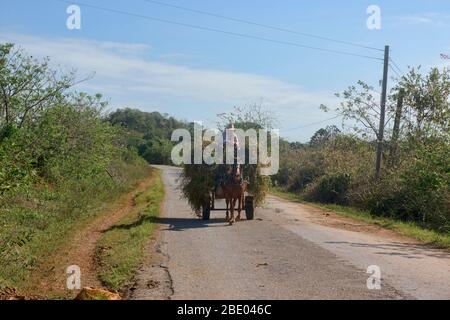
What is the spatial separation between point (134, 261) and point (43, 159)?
1296 cm

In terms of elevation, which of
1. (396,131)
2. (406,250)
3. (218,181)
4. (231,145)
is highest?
(396,131)

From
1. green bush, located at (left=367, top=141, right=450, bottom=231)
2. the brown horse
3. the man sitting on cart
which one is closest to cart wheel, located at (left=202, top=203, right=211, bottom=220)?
the brown horse

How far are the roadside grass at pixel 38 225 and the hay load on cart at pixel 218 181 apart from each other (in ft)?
10.9

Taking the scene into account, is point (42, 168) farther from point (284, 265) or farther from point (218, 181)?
point (284, 265)

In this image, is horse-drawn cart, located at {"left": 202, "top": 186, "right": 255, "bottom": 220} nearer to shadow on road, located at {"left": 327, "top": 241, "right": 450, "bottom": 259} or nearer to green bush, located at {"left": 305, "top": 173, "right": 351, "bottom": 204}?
shadow on road, located at {"left": 327, "top": 241, "right": 450, "bottom": 259}

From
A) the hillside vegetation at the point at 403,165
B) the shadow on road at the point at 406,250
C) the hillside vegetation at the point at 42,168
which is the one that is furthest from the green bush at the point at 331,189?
the shadow on road at the point at 406,250

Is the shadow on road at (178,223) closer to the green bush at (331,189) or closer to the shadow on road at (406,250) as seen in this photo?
the shadow on road at (406,250)

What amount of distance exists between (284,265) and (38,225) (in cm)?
790

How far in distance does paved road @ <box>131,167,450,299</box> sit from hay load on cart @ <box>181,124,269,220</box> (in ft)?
3.60

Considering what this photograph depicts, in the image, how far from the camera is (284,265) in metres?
10.6

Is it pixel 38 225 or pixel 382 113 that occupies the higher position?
pixel 382 113

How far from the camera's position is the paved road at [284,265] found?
8523 millimetres

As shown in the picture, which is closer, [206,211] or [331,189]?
[206,211]

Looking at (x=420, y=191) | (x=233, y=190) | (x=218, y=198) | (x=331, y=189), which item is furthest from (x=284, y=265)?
(x=331, y=189)
